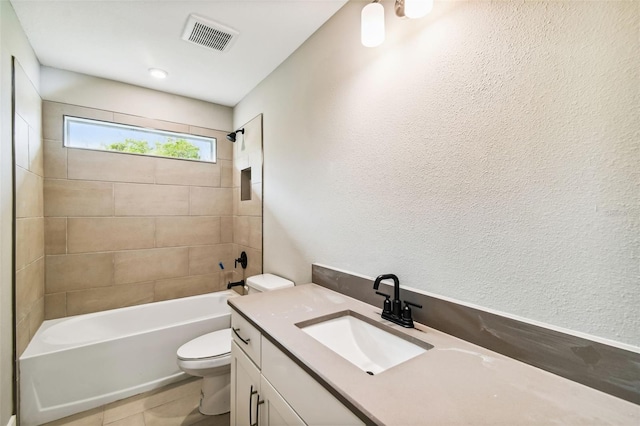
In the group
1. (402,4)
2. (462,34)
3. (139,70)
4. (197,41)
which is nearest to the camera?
(462,34)

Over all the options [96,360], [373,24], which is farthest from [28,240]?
[373,24]

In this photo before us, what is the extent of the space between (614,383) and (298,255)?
5.05 feet

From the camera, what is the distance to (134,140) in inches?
99.6

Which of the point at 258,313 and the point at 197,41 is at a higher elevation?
the point at 197,41

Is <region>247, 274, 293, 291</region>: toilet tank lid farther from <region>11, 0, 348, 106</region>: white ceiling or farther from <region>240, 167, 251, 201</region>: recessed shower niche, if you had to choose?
<region>11, 0, 348, 106</region>: white ceiling

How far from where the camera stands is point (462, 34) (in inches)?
37.8

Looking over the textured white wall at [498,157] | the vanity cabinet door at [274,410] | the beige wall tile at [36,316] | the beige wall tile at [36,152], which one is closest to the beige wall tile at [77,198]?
the beige wall tile at [36,152]

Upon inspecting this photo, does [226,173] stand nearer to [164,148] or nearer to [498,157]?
[164,148]

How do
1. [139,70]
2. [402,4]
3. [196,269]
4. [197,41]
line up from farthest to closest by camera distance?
1. [196,269]
2. [139,70]
3. [197,41]
4. [402,4]

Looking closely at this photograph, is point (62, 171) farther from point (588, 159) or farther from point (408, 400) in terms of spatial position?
point (588, 159)

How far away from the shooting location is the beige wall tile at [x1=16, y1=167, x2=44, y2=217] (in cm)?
163

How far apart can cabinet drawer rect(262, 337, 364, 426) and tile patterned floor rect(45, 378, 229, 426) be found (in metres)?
1.16

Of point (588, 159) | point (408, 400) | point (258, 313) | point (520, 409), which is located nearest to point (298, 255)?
point (258, 313)

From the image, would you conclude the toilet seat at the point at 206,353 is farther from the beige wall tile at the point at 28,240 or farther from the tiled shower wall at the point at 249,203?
the beige wall tile at the point at 28,240
